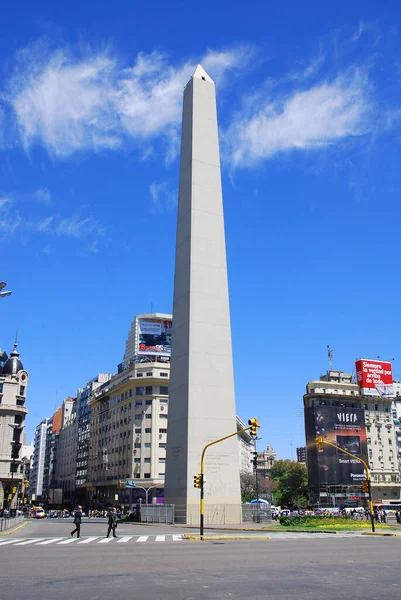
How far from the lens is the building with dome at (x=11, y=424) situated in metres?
74.1

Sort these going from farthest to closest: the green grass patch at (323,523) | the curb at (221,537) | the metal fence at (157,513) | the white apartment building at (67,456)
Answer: the white apartment building at (67,456)
the metal fence at (157,513)
the green grass patch at (323,523)
the curb at (221,537)

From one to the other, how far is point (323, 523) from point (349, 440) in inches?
2489

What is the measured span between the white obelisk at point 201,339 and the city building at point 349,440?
191 feet

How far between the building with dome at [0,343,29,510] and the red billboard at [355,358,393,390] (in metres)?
60.8

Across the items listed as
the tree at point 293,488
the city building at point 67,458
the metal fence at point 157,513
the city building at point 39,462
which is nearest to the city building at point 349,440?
the tree at point 293,488

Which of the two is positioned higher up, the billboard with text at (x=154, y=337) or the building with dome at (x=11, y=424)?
the billboard with text at (x=154, y=337)

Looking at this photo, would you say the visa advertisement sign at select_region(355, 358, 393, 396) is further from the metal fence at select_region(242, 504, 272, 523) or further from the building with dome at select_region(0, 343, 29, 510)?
the metal fence at select_region(242, 504, 272, 523)

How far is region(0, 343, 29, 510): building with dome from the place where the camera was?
243ft

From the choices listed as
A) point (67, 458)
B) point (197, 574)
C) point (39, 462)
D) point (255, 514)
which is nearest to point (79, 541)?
point (197, 574)

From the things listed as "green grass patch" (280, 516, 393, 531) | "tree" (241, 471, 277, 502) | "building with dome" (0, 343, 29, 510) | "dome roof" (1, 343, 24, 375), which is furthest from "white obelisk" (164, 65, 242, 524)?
"dome roof" (1, 343, 24, 375)

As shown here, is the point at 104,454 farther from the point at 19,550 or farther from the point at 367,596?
the point at 367,596

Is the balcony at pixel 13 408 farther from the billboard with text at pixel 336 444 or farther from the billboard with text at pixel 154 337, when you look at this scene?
the billboard with text at pixel 336 444

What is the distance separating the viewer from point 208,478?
39781 mm

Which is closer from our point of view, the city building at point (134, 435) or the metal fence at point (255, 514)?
the metal fence at point (255, 514)
